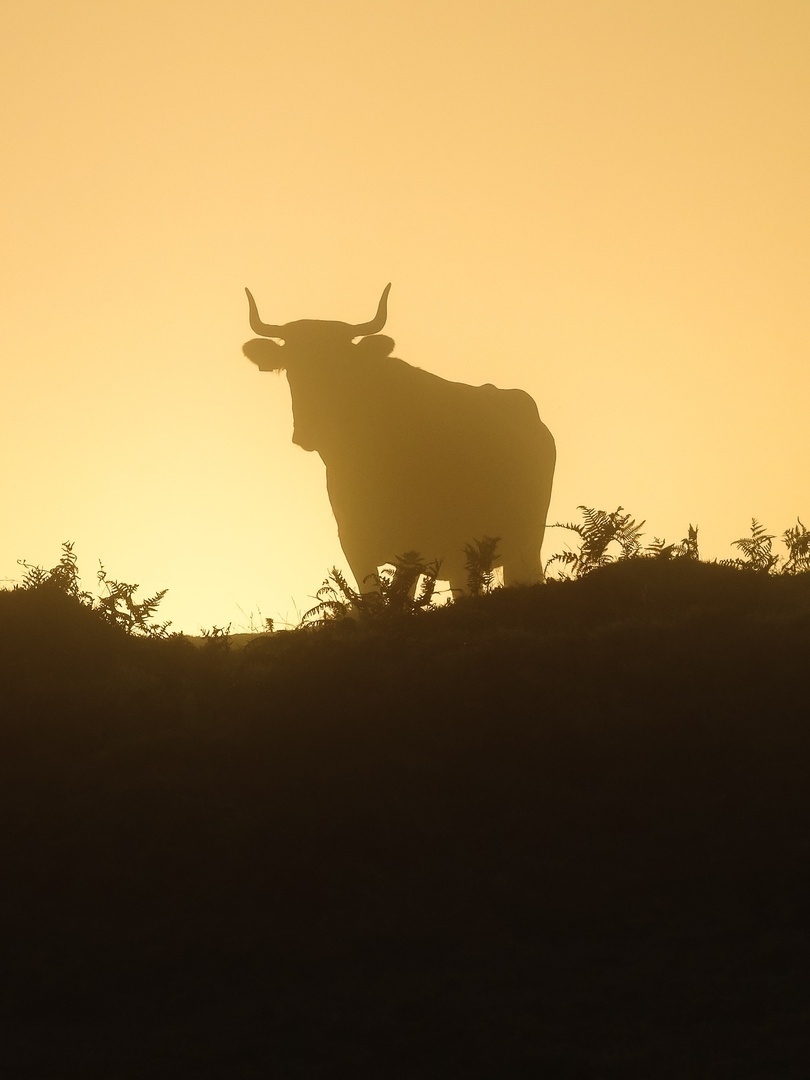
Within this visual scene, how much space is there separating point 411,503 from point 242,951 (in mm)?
8059

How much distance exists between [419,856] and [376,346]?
349 inches

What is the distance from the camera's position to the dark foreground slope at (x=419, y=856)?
238 inches

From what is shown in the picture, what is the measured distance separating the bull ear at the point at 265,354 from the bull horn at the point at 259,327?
12 cm

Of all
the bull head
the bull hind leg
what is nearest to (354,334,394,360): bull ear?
the bull head

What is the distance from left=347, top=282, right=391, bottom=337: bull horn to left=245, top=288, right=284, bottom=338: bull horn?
0.92 metres

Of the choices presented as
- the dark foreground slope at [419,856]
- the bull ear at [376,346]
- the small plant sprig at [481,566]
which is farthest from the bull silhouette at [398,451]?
the dark foreground slope at [419,856]

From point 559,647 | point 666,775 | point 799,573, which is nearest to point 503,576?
point 799,573

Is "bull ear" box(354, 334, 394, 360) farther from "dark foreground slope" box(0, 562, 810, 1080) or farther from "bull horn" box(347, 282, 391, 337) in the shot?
"dark foreground slope" box(0, 562, 810, 1080)

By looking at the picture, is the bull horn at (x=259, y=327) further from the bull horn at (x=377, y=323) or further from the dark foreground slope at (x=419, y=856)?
the dark foreground slope at (x=419, y=856)

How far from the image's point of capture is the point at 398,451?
575 inches

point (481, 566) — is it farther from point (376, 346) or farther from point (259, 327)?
point (259, 327)

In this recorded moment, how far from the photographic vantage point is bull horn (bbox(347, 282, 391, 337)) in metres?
15.7

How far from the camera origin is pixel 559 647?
34.5 feet

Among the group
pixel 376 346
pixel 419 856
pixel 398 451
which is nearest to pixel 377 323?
pixel 376 346
